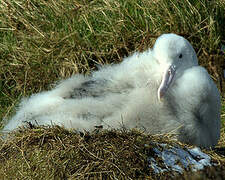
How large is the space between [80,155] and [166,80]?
945mm

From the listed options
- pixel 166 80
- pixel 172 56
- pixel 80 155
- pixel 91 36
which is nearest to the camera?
pixel 80 155

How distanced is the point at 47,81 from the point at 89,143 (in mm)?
2319

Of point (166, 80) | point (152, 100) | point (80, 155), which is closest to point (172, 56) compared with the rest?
point (166, 80)

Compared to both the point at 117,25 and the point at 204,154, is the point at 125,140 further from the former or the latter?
the point at 117,25

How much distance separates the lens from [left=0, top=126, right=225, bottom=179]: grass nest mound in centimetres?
334

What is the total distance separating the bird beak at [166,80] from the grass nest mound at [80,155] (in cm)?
33

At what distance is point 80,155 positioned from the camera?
3.45 m

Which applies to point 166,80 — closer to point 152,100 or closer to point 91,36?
point 152,100

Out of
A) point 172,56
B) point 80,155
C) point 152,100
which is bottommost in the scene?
point 80,155

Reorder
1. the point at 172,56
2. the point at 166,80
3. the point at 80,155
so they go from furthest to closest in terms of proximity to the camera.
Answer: the point at 172,56, the point at 166,80, the point at 80,155

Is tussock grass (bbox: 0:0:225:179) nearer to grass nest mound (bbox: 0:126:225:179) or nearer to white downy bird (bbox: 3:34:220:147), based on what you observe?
white downy bird (bbox: 3:34:220:147)

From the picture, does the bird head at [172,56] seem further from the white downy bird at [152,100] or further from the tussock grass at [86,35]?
the tussock grass at [86,35]

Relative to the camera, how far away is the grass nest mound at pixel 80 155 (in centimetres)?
334

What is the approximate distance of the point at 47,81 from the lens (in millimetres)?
5773
